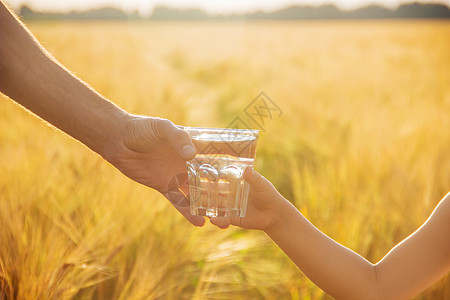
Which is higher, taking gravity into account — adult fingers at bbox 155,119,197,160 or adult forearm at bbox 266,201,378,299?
adult fingers at bbox 155,119,197,160

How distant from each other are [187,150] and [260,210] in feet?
0.71

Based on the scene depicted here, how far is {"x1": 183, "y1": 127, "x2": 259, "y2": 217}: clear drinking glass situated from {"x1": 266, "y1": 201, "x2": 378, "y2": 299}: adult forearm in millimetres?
98

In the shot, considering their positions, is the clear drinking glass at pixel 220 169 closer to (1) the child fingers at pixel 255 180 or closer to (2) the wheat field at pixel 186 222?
(1) the child fingers at pixel 255 180

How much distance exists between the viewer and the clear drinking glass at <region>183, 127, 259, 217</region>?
0.75 meters

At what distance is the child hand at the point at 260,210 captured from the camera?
2.73 feet

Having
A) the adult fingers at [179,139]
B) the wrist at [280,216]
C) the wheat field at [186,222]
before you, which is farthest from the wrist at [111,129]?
the wrist at [280,216]

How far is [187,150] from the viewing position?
2.49 ft

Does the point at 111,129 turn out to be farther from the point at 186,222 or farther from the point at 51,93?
the point at 186,222

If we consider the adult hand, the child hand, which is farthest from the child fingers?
the adult hand

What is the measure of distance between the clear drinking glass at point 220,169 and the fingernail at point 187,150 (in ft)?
0.11

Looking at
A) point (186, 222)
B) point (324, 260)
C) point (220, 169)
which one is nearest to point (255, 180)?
point (220, 169)

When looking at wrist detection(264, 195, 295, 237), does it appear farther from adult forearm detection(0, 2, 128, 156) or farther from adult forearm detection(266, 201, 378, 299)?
adult forearm detection(0, 2, 128, 156)

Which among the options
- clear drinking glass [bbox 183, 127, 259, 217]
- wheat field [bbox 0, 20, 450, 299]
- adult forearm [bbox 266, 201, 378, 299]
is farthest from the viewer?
wheat field [bbox 0, 20, 450, 299]

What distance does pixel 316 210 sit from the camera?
1.61 metres
